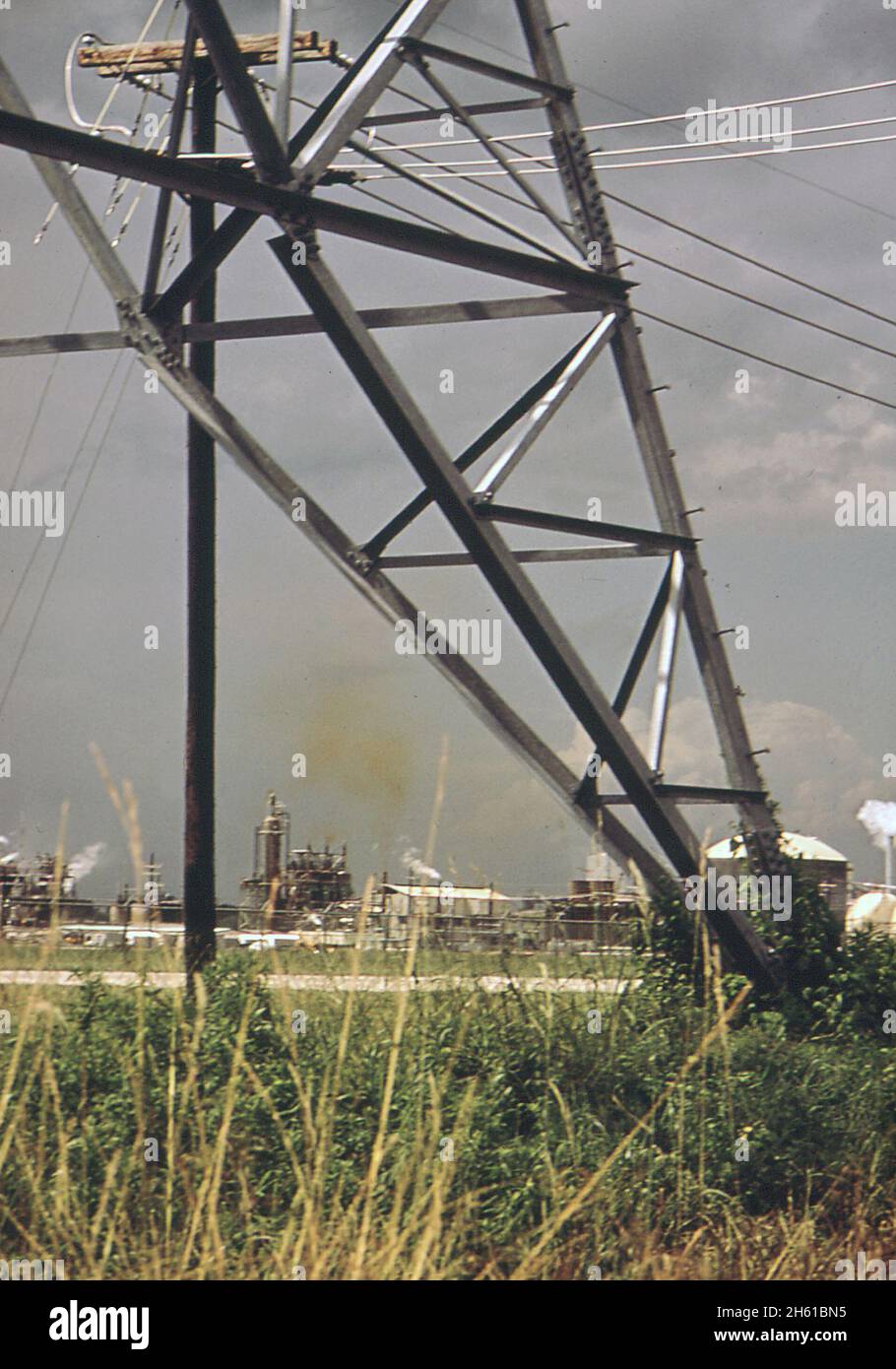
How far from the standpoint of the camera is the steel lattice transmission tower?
895 centimetres

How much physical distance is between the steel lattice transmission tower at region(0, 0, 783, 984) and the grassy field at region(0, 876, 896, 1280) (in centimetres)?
186

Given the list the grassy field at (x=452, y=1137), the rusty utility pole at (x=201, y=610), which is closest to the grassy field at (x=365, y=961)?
the grassy field at (x=452, y=1137)

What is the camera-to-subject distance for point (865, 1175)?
8.09m

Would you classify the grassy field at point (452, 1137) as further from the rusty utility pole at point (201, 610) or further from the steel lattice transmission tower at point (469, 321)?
the rusty utility pole at point (201, 610)

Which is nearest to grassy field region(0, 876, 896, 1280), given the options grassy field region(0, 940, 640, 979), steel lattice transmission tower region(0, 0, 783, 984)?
grassy field region(0, 940, 640, 979)

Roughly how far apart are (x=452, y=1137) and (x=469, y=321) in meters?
5.44

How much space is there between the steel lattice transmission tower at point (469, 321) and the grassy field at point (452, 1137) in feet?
6.10

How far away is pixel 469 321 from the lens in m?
10.0

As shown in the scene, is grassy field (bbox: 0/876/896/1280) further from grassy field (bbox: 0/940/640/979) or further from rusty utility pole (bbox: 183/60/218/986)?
rusty utility pole (bbox: 183/60/218/986)

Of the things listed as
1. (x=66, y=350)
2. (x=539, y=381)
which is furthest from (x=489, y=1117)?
(x=66, y=350)

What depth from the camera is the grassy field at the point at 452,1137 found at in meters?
6.31

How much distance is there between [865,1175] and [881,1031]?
278 centimetres

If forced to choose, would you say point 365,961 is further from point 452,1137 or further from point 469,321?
point 469,321

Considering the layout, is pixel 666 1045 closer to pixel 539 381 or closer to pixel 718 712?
pixel 718 712
